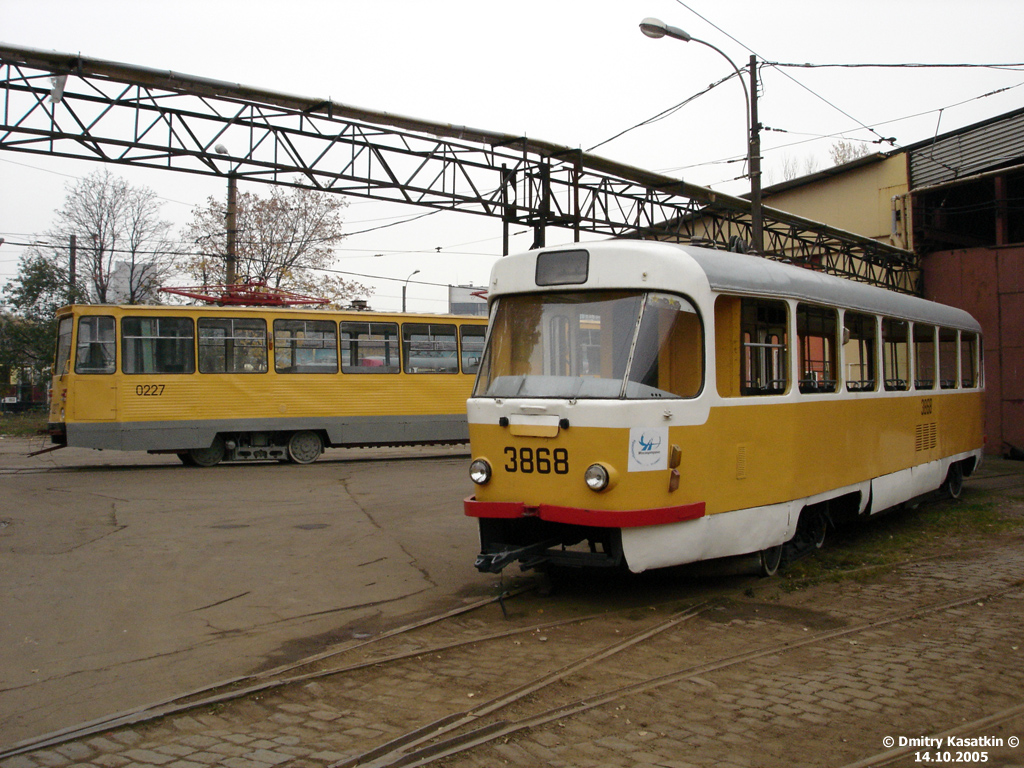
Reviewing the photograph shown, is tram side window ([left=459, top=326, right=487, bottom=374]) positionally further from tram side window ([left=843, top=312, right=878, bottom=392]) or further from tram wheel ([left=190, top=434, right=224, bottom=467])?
tram side window ([left=843, top=312, right=878, bottom=392])

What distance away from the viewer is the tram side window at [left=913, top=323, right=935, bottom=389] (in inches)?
424

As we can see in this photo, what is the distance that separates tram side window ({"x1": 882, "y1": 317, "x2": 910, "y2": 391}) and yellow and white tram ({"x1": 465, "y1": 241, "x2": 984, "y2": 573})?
6.34 feet

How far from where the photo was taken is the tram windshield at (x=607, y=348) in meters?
6.51

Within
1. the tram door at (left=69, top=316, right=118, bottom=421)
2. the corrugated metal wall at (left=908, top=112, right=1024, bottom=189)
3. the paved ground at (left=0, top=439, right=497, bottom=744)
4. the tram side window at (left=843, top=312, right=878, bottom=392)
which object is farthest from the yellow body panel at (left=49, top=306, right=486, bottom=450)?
the corrugated metal wall at (left=908, top=112, right=1024, bottom=189)

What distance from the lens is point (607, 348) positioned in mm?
6574

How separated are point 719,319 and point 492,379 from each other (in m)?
1.86

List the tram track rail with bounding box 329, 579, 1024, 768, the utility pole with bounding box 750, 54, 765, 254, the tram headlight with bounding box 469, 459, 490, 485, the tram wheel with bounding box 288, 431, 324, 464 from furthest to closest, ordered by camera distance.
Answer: the tram wheel with bounding box 288, 431, 324, 464 < the utility pole with bounding box 750, 54, 765, 254 < the tram headlight with bounding box 469, 459, 490, 485 < the tram track rail with bounding box 329, 579, 1024, 768

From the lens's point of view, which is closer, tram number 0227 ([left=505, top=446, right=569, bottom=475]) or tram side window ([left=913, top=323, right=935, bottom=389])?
tram number 0227 ([left=505, top=446, right=569, bottom=475])

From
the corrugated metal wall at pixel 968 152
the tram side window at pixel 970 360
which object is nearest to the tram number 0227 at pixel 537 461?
the tram side window at pixel 970 360

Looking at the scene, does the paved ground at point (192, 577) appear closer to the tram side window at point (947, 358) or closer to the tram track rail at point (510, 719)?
the tram track rail at point (510, 719)

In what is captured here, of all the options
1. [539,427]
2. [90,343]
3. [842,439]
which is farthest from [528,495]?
[90,343]

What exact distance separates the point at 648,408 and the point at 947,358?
7700 mm

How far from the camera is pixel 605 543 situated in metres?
6.84

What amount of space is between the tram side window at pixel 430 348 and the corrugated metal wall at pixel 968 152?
14.1 meters
